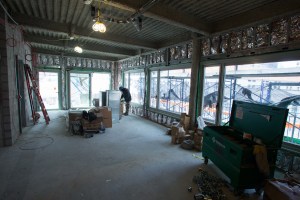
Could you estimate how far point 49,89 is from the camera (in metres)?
8.95

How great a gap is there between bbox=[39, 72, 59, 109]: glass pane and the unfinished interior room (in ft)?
8.17

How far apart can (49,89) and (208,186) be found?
9.14 m

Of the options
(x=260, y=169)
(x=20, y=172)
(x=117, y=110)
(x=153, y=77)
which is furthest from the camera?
(x=153, y=77)

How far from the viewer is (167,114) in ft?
20.5

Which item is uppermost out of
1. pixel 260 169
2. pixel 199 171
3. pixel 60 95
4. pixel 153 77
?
pixel 153 77

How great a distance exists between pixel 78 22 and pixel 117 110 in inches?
132

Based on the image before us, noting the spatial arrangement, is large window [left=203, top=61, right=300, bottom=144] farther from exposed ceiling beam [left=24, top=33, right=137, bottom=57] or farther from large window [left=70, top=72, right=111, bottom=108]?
large window [left=70, top=72, right=111, bottom=108]

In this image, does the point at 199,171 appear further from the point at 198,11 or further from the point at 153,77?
the point at 153,77

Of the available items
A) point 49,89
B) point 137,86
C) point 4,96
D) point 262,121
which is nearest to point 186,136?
point 262,121

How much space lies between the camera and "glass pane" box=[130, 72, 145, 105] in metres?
8.17

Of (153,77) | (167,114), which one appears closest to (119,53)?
(153,77)

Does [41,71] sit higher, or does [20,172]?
[41,71]

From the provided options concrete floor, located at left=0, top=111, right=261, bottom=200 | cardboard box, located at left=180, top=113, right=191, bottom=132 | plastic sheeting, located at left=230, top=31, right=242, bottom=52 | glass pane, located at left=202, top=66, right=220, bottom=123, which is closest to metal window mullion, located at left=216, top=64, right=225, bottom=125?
glass pane, located at left=202, top=66, right=220, bottom=123

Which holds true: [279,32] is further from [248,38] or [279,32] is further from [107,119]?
[107,119]
